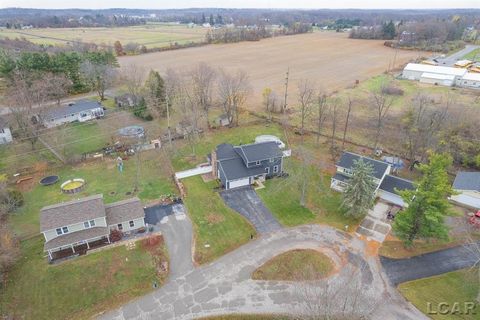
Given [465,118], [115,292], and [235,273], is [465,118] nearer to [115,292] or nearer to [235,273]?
[235,273]

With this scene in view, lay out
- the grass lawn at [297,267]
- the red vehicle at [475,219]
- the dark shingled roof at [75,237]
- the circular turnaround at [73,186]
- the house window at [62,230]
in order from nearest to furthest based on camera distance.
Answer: the grass lawn at [297,267] < the dark shingled roof at [75,237] < the house window at [62,230] < the red vehicle at [475,219] < the circular turnaround at [73,186]

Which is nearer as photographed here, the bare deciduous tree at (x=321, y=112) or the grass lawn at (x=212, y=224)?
the grass lawn at (x=212, y=224)

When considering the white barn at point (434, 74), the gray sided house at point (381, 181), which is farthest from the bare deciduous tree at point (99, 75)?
the white barn at point (434, 74)

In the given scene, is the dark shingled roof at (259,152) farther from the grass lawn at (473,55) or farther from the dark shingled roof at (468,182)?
the grass lawn at (473,55)

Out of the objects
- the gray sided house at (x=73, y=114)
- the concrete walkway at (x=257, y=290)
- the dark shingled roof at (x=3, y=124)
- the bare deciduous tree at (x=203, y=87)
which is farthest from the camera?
the bare deciduous tree at (x=203, y=87)

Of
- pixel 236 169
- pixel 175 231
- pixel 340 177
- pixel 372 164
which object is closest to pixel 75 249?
pixel 175 231

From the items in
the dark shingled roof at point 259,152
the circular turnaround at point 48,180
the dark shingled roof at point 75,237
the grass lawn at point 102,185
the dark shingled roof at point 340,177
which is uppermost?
the dark shingled roof at point 259,152

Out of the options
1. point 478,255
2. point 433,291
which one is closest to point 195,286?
point 433,291

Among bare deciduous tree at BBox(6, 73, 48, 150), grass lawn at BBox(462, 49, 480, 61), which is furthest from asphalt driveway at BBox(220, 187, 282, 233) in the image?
grass lawn at BBox(462, 49, 480, 61)
